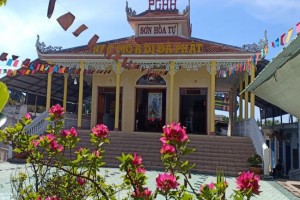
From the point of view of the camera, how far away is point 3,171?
991 centimetres

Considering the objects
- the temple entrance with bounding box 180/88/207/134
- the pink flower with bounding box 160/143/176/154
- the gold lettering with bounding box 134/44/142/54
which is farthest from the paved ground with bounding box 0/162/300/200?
the temple entrance with bounding box 180/88/207/134

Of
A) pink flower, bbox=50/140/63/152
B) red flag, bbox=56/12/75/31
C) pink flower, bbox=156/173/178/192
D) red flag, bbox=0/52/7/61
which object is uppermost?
red flag, bbox=0/52/7/61

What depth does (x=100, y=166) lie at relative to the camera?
8.89ft

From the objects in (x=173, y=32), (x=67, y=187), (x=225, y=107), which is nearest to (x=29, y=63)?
(x=173, y=32)

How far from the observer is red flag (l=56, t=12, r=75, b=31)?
4727 millimetres

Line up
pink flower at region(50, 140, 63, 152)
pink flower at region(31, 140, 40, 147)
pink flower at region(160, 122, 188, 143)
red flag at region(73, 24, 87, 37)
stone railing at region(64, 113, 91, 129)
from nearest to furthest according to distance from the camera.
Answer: pink flower at region(160, 122, 188, 143) < pink flower at region(31, 140, 40, 147) < pink flower at region(50, 140, 63, 152) < red flag at region(73, 24, 87, 37) < stone railing at region(64, 113, 91, 129)

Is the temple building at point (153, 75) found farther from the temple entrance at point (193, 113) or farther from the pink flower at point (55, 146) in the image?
the pink flower at point (55, 146)

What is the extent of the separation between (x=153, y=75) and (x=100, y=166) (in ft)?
46.2

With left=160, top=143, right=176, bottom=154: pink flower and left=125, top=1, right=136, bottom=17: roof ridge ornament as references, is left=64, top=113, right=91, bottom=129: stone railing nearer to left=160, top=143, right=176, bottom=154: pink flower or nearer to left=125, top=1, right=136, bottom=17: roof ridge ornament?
left=125, top=1, right=136, bottom=17: roof ridge ornament

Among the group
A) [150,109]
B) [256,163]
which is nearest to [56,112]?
[256,163]

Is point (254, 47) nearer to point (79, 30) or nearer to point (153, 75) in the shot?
point (153, 75)

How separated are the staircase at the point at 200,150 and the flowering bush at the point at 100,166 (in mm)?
8238

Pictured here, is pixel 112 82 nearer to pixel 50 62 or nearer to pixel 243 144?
pixel 50 62

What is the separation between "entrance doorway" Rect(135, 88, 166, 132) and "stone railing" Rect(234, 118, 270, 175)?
4.14m
